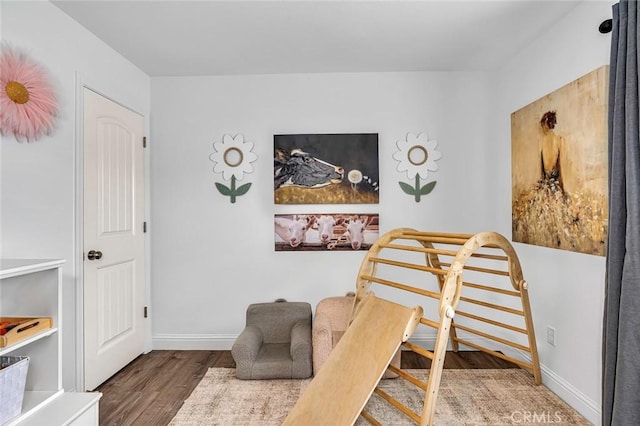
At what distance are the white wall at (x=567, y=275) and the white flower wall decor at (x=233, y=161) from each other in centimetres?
230

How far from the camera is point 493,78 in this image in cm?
345

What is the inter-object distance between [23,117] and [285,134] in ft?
6.31

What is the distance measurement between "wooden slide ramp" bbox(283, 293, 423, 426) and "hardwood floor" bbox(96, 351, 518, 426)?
91cm

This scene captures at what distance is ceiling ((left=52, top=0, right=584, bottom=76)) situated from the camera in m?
2.37

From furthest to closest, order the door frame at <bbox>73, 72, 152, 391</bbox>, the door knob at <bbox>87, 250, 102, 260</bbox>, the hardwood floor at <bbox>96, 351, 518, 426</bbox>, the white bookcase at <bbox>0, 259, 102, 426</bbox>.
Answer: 1. the door knob at <bbox>87, 250, 102, 260</bbox>
2. the door frame at <bbox>73, 72, 152, 391</bbox>
3. the hardwood floor at <bbox>96, 351, 518, 426</bbox>
4. the white bookcase at <bbox>0, 259, 102, 426</bbox>

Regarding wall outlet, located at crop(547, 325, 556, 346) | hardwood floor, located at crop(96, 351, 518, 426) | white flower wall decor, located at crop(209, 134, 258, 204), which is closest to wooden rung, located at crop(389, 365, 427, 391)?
hardwood floor, located at crop(96, 351, 518, 426)

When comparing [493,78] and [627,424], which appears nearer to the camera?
[627,424]

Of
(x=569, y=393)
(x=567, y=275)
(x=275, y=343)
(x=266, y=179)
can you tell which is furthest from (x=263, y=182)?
(x=569, y=393)

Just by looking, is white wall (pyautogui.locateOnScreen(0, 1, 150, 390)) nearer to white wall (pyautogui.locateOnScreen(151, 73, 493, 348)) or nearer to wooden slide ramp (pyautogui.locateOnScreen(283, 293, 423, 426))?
white wall (pyautogui.locateOnScreen(151, 73, 493, 348))

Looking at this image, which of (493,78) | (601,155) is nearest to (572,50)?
(601,155)

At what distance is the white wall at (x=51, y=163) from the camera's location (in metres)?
2.05

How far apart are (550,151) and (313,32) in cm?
183

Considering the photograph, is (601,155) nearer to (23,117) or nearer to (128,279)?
(23,117)

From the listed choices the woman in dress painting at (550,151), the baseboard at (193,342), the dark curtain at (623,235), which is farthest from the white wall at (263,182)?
the dark curtain at (623,235)
